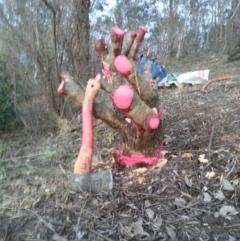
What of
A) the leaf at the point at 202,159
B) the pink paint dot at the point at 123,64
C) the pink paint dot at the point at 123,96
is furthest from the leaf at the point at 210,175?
the pink paint dot at the point at 123,64

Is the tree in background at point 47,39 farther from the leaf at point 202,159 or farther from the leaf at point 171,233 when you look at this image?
the leaf at point 171,233

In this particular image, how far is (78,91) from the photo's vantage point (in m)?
2.08

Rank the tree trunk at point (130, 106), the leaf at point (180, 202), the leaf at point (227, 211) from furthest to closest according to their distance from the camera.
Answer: the tree trunk at point (130, 106), the leaf at point (180, 202), the leaf at point (227, 211)

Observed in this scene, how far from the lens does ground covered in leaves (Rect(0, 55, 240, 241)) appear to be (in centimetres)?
170

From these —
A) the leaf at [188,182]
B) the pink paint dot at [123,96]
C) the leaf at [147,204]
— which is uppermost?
the pink paint dot at [123,96]

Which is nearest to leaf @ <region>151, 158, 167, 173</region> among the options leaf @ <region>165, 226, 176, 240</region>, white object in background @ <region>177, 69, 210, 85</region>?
leaf @ <region>165, 226, 176, 240</region>

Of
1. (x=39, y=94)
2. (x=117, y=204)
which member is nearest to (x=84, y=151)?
(x=117, y=204)

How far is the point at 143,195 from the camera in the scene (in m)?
1.95

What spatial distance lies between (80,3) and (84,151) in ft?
7.11

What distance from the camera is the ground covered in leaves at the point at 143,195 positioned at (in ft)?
5.59

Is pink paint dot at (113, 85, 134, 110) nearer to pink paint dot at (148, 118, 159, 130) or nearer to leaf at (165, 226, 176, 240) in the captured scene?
pink paint dot at (148, 118, 159, 130)

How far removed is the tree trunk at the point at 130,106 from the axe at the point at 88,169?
0.07m

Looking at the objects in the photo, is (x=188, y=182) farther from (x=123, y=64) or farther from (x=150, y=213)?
(x=123, y=64)

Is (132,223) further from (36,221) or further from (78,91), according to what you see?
(78,91)
